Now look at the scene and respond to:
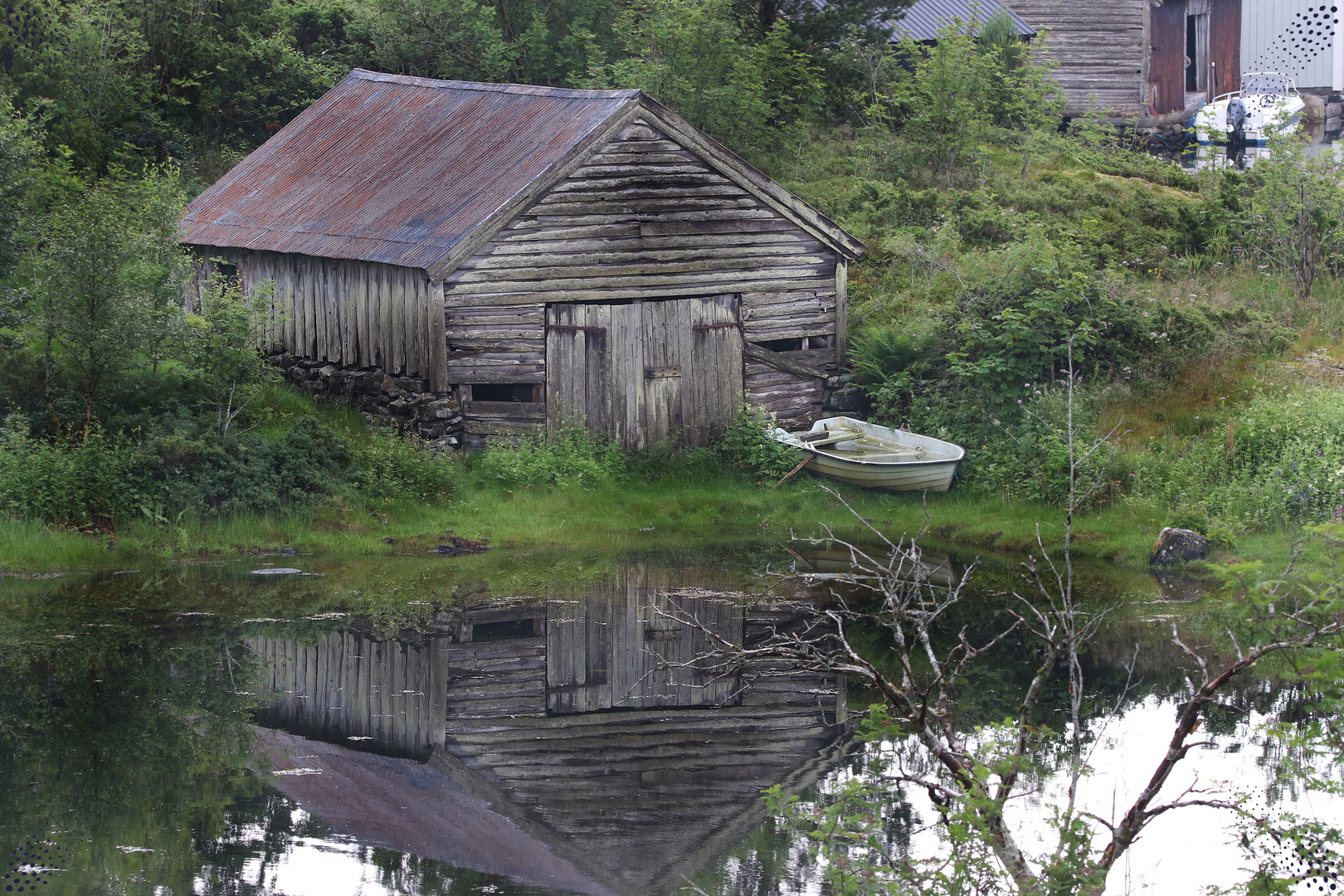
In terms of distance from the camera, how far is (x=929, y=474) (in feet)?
52.9

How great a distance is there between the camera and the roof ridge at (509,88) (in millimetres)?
17550

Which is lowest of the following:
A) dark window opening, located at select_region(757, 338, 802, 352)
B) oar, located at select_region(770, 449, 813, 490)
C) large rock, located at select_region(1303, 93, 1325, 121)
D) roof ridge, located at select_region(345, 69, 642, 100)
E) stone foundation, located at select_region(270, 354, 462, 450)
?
oar, located at select_region(770, 449, 813, 490)

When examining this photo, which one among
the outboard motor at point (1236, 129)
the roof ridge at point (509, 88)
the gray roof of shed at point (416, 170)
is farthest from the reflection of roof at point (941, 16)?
the gray roof of shed at point (416, 170)

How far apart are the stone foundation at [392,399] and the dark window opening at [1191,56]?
2159cm

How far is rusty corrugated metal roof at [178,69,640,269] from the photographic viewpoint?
16953 mm

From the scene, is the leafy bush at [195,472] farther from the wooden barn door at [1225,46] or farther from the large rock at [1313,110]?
the wooden barn door at [1225,46]

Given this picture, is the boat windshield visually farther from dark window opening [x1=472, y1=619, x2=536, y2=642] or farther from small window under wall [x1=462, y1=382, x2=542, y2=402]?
dark window opening [x1=472, y1=619, x2=536, y2=642]

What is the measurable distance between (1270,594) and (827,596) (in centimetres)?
770

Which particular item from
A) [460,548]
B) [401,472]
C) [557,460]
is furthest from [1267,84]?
[460,548]

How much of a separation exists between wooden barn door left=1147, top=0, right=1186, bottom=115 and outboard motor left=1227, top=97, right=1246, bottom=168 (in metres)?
3.43

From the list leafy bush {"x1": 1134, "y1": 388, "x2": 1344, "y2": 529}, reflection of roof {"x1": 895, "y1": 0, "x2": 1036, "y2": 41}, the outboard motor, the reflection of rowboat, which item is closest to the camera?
leafy bush {"x1": 1134, "y1": 388, "x2": 1344, "y2": 529}

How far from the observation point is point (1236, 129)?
1059 inches

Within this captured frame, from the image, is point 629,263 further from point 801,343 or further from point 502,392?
point 801,343

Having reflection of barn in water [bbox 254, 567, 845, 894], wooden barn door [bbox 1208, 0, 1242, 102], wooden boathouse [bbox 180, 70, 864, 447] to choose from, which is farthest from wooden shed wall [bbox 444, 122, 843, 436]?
wooden barn door [bbox 1208, 0, 1242, 102]
